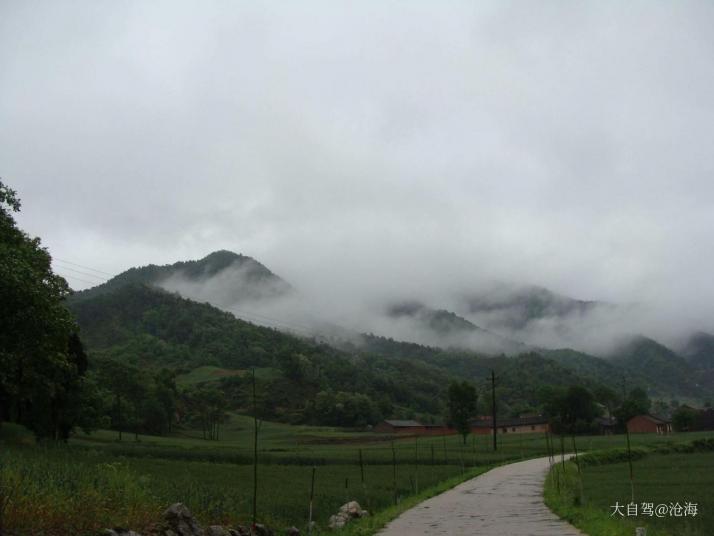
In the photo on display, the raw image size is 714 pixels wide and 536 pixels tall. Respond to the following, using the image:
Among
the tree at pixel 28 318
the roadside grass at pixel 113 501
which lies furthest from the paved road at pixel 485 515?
the tree at pixel 28 318

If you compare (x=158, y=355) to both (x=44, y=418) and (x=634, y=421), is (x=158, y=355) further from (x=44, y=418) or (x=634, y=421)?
(x=44, y=418)

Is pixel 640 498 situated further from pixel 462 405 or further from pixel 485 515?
pixel 462 405

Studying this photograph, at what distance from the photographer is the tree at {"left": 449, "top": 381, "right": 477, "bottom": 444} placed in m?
93.4

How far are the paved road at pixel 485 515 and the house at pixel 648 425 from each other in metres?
114

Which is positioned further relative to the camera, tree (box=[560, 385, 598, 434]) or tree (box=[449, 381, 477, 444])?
tree (box=[560, 385, 598, 434])

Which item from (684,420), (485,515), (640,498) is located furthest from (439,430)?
(485,515)

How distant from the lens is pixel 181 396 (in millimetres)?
130625

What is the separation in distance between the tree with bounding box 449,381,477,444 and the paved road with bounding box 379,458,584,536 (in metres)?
64.1

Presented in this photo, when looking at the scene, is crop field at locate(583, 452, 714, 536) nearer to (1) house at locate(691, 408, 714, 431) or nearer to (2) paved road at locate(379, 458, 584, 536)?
(2) paved road at locate(379, 458, 584, 536)

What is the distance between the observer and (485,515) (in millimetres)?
19562

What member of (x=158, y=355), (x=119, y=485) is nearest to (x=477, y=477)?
(x=119, y=485)

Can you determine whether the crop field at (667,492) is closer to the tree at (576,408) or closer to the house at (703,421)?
the tree at (576,408)

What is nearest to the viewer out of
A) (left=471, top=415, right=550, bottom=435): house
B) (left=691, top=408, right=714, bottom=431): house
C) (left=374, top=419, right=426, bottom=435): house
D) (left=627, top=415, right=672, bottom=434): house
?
(left=691, top=408, right=714, bottom=431): house

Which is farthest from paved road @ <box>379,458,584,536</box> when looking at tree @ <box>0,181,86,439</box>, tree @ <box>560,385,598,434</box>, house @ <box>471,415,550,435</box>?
house @ <box>471,415,550,435</box>
